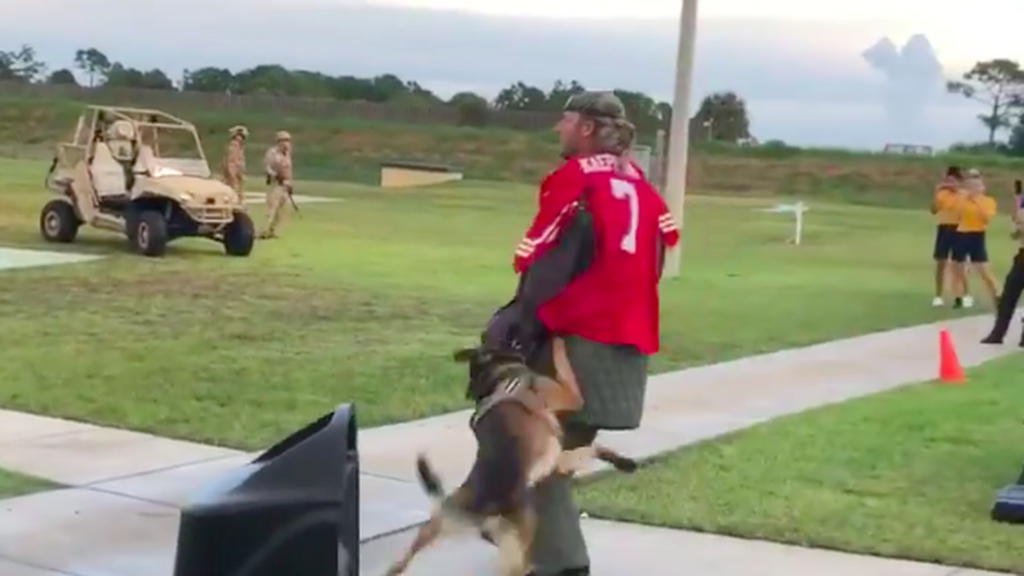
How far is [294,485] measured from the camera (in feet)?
7.68

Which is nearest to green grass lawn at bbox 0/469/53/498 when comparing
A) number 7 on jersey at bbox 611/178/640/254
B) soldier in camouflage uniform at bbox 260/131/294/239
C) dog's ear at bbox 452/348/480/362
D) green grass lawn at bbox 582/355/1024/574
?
green grass lawn at bbox 582/355/1024/574

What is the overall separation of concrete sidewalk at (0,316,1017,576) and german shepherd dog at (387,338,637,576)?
0.98m

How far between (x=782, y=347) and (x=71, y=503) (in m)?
8.58

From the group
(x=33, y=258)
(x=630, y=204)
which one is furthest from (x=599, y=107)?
(x=33, y=258)

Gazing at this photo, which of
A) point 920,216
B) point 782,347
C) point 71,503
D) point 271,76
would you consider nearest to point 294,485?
point 71,503

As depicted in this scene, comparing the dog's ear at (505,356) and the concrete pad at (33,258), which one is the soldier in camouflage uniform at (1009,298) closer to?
the dog's ear at (505,356)

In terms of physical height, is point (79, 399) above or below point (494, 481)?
Answer: below

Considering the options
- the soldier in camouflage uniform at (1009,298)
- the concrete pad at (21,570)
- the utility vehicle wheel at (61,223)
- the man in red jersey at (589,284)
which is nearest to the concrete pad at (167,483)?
the concrete pad at (21,570)

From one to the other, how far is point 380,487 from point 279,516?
5936 millimetres

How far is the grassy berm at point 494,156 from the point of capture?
202ft

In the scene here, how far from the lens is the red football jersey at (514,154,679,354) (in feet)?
19.2

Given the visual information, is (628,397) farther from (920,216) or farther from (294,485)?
(920,216)

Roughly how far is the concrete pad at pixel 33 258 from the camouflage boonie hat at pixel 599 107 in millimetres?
14179

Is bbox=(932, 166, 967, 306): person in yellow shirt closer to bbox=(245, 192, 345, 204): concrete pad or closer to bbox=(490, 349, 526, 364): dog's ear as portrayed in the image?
bbox=(490, 349, 526, 364): dog's ear
